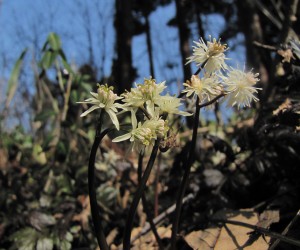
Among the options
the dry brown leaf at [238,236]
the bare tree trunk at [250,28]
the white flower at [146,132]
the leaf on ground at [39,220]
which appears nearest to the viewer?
the white flower at [146,132]

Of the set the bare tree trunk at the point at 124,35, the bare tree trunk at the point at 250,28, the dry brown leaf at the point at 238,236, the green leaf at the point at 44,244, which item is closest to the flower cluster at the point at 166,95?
the dry brown leaf at the point at 238,236

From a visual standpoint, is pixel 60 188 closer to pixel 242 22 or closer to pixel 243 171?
pixel 243 171

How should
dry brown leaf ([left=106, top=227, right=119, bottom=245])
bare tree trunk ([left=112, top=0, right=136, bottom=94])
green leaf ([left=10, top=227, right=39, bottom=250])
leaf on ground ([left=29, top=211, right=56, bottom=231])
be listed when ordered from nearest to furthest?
green leaf ([left=10, top=227, right=39, bottom=250]), leaf on ground ([left=29, top=211, right=56, bottom=231]), dry brown leaf ([left=106, top=227, right=119, bottom=245]), bare tree trunk ([left=112, top=0, right=136, bottom=94])

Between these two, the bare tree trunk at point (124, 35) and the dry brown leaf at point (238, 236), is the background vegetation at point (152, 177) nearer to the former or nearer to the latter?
the dry brown leaf at point (238, 236)

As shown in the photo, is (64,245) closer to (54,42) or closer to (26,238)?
(26,238)

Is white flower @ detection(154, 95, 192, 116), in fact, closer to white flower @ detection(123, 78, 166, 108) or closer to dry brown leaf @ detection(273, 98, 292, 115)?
white flower @ detection(123, 78, 166, 108)

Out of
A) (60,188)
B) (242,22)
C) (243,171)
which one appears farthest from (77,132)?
(242,22)

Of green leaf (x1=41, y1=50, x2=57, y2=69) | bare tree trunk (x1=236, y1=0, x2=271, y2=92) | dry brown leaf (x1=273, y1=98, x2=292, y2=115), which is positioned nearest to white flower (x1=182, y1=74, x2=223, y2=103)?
dry brown leaf (x1=273, y1=98, x2=292, y2=115)
